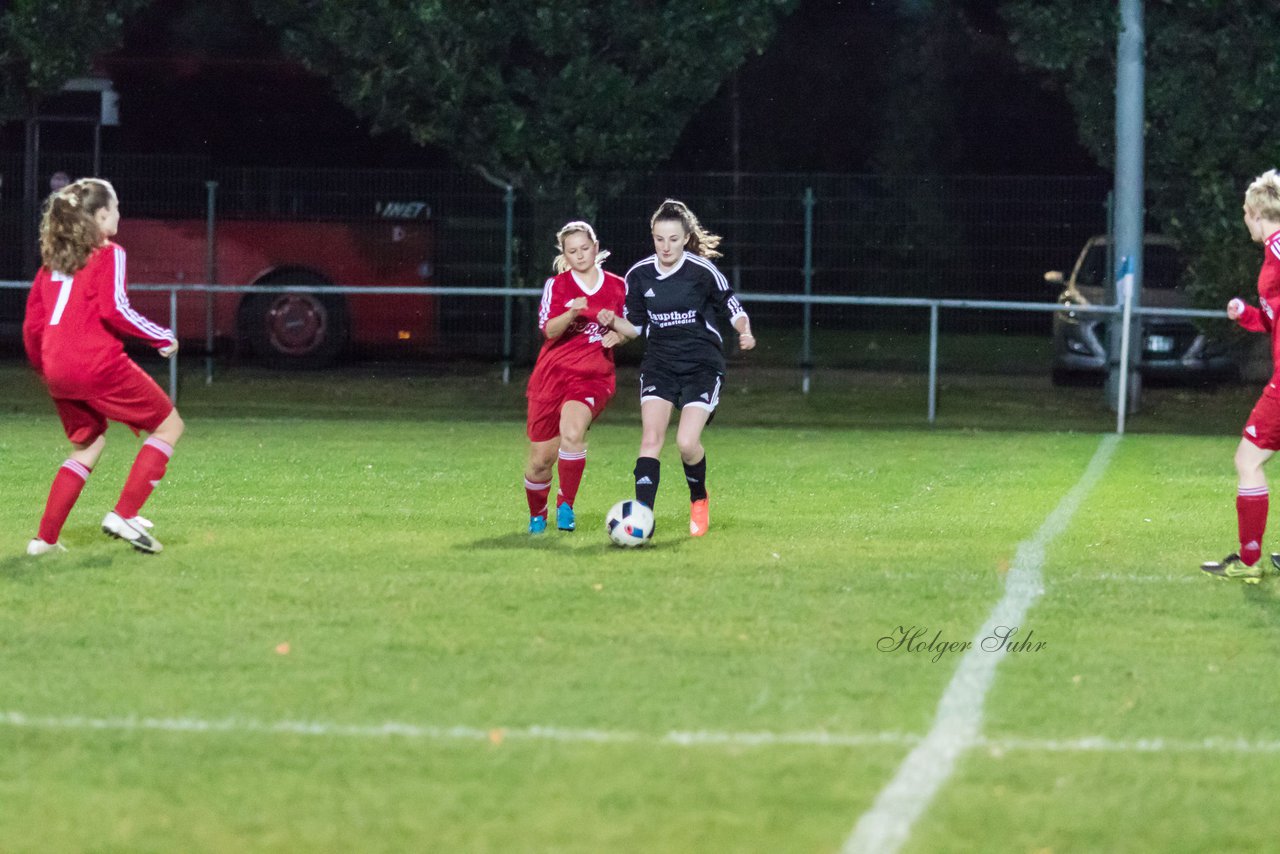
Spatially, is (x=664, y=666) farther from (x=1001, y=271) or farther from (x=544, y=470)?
(x=1001, y=271)

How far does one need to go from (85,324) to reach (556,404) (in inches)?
91.1

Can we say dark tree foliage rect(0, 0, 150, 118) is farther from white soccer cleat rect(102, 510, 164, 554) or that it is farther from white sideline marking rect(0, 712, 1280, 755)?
white sideline marking rect(0, 712, 1280, 755)

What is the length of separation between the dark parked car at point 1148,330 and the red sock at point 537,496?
1084 centimetres

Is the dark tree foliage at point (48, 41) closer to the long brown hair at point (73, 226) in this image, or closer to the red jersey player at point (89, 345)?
the red jersey player at point (89, 345)

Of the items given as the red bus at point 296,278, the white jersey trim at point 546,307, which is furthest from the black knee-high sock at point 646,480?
the red bus at point 296,278

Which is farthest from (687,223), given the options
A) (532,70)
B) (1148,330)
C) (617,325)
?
(532,70)

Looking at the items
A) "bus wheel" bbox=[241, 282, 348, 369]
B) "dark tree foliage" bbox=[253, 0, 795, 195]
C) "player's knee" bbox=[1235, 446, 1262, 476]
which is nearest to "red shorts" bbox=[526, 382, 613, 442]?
"player's knee" bbox=[1235, 446, 1262, 476]

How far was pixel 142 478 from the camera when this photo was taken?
8469mm

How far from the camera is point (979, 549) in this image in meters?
8.95

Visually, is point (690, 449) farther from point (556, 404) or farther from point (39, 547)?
point (39, 547)

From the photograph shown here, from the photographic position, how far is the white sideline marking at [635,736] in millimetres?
5207

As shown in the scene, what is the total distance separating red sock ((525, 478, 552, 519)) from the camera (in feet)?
30.7

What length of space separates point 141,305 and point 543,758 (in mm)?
15568

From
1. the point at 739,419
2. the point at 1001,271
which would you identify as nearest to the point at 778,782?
the point at 739,419
